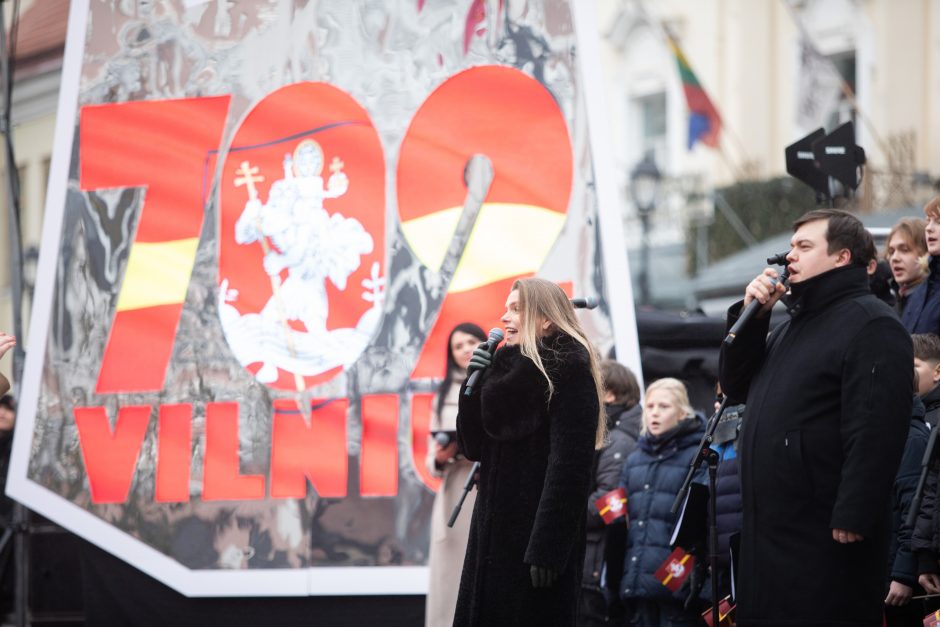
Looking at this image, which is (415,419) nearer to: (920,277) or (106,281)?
(106,281)

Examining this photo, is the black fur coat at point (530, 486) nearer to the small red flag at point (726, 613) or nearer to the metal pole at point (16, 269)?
the small red flag at point (726, 613)

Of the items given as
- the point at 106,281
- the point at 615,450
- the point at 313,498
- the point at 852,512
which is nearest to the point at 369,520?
the point at 313,498

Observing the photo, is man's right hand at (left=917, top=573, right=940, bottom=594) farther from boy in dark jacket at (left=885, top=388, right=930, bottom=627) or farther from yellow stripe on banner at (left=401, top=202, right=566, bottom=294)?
yellow stripe on banner at (left=401, top=202, right=566, bottom=294)

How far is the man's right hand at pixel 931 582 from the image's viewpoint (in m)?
5.79

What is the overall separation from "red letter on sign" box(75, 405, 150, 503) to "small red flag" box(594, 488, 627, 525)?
2.74 meters

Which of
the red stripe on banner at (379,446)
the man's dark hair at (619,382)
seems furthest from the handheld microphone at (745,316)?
the red stripe on banner at (379,446)

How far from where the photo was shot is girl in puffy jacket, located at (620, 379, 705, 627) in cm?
Result: 689

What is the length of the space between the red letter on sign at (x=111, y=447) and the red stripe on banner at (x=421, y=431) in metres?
1.57

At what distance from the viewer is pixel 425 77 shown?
8109 millimetres

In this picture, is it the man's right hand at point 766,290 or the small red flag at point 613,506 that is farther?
the small red flag at point 613,506

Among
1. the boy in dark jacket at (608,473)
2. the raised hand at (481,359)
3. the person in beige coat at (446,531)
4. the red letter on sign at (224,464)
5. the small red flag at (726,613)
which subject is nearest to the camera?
the raised hand at (481,359)

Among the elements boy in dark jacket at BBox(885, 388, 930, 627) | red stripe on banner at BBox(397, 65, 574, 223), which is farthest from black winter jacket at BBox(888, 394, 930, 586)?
red stripe on banner at BBox(397, 65, 574, 223)

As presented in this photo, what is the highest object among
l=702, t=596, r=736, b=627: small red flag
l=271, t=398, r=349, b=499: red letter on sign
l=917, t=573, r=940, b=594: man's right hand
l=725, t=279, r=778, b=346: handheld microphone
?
l=725, t=279, r=778, b=346: handheld microphone

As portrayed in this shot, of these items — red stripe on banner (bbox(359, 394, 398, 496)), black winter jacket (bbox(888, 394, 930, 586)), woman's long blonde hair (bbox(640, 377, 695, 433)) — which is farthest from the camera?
red stripe on banner (bbox(359, 394, 398, 496))
